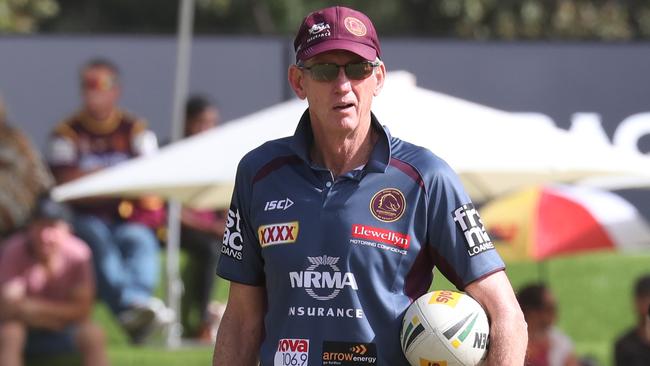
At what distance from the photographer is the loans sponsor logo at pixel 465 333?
423 centimetres

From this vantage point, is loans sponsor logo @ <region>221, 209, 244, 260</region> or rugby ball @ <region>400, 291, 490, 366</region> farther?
loans sponsor logo @ <region>221, 209, 244, 260</region>

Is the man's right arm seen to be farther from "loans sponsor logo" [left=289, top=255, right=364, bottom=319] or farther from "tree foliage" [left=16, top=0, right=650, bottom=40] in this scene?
"tree foliage" [left=16, top=0, right=650, bottom=40]

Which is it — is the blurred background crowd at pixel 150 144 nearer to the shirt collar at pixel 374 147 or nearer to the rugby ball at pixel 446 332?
the shirt collar at pixel 374 147

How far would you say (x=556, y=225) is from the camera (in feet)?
38.0

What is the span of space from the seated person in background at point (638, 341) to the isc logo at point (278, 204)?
6639 millimetres

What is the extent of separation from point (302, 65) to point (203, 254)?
28.4 feet

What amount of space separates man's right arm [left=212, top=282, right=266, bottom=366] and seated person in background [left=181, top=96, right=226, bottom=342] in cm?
820

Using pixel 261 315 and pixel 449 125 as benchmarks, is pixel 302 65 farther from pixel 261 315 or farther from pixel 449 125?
pixel 449 125

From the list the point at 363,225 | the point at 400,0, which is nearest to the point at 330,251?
the point at 363,225

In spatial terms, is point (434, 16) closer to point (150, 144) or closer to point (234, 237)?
point (150, 144)

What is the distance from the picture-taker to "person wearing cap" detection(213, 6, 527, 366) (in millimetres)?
4301

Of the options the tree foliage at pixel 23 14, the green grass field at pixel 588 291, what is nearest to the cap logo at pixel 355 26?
the green grass field at pixel 588 291

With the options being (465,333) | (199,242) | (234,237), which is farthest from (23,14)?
(465,333)

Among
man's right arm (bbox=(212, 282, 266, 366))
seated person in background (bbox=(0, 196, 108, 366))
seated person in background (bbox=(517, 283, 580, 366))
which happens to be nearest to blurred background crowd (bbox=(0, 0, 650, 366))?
seated person in background (bbox=(0, 196, 108, 366))
